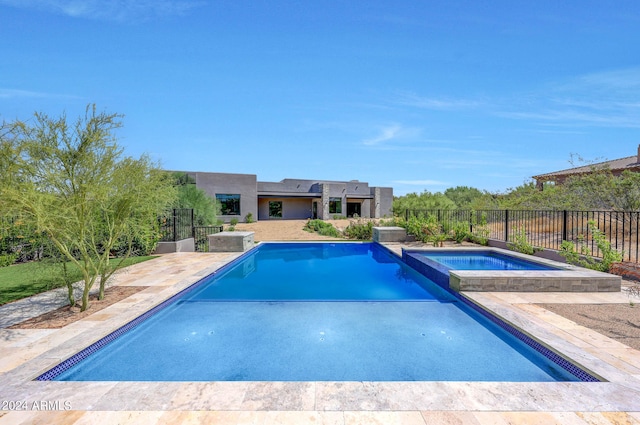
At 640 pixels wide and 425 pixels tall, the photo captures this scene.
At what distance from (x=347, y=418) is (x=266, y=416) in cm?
66

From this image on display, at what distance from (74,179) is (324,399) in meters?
4.88

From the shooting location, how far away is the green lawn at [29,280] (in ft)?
18.0

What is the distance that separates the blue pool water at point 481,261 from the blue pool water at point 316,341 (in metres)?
2.88

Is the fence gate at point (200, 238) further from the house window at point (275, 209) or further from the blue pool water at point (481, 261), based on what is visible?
the house window at point (275, 209)

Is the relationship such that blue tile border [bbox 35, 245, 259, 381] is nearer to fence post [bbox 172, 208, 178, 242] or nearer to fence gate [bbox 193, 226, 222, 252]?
fence post [bbox 172, 208, 178, 242]

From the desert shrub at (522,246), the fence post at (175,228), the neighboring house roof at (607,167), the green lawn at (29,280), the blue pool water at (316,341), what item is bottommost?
the blue pool water at (316,341)

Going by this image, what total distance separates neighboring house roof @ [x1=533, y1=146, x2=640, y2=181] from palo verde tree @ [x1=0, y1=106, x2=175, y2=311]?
2323cm

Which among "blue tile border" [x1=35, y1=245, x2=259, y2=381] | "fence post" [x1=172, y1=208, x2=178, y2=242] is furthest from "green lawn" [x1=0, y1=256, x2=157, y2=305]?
"fence post" [x1=172, y1=208, x2=178, y2=242]

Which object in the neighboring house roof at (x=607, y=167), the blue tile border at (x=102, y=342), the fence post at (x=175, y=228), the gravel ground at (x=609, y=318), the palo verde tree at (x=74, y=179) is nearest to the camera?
the blue tile border at (x=102, y=342)

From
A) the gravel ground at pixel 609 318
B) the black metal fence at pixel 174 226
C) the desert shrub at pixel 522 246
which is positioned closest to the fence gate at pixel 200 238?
the black metal fence at pixel 174 226

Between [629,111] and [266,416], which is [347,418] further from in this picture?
[629,111]

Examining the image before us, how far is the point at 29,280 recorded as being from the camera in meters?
7.03

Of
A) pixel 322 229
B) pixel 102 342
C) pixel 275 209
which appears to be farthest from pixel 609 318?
pixel 275 209

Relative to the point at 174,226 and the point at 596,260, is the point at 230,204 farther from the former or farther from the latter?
the point at 596,260
